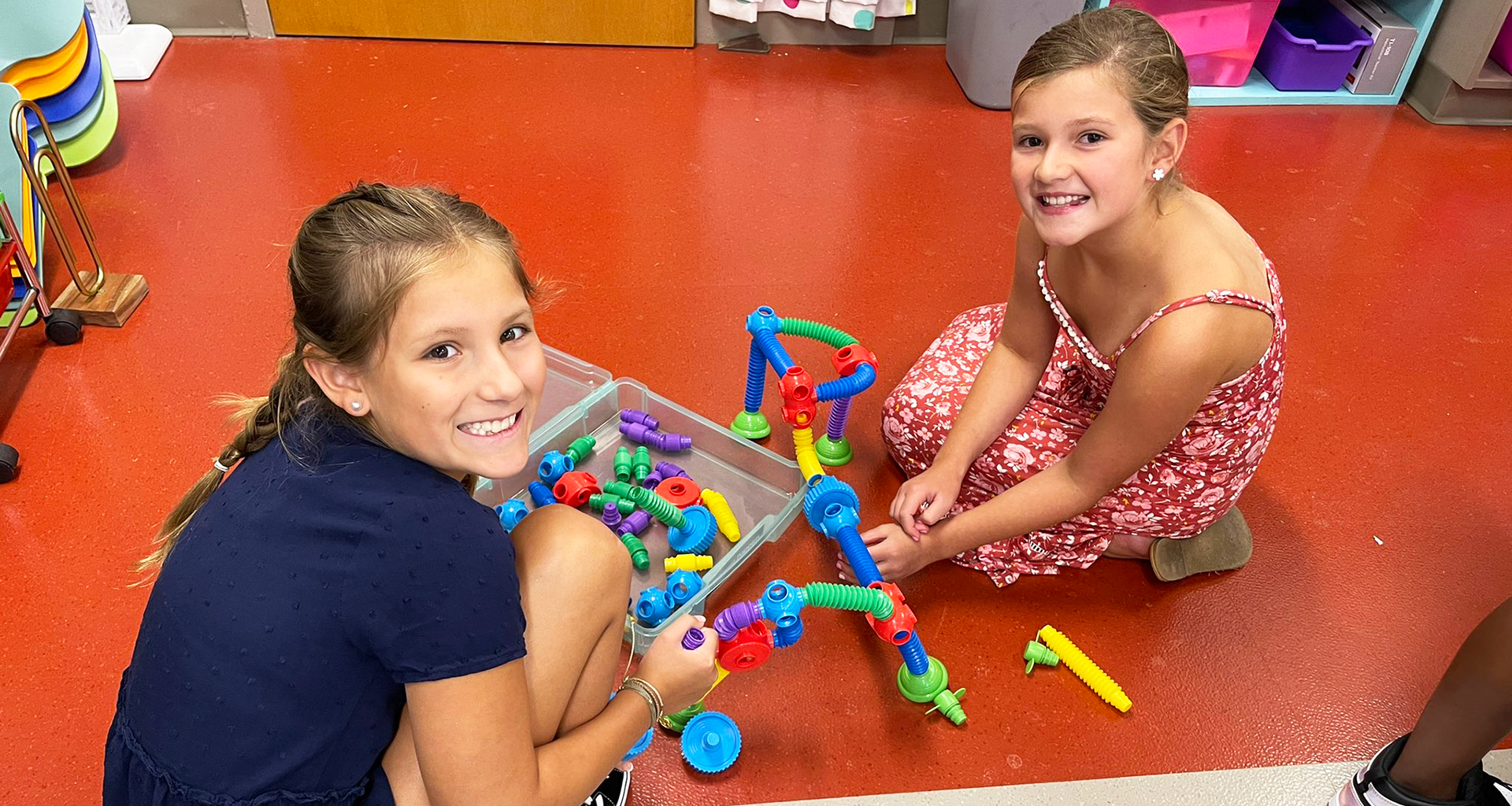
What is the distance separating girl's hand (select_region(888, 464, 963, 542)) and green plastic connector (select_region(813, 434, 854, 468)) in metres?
0.22

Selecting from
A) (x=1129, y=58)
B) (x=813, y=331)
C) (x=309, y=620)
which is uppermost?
(x=1129, y=58)

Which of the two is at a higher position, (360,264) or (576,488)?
(360,264)

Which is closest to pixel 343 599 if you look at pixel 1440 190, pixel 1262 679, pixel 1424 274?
pixel 1262 679

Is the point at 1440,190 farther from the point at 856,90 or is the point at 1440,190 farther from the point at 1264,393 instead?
the point at 1264,393

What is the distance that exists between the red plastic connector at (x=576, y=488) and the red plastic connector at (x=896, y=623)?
1.46 feet

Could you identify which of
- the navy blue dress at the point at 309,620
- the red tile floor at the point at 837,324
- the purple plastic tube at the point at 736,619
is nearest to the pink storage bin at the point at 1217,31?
the red tile floor at the point at 837,324

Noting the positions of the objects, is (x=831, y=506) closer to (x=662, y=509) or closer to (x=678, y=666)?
(x=662, y=509)

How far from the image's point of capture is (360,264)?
84 cm

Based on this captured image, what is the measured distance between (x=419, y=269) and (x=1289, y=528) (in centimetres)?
127

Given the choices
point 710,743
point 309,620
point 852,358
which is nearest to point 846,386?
point 852,358

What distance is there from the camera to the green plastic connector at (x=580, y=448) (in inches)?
63.6

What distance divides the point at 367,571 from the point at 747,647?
0.44 m

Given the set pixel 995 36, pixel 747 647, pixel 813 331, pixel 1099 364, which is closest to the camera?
pixel 747 647

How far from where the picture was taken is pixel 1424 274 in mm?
2127
